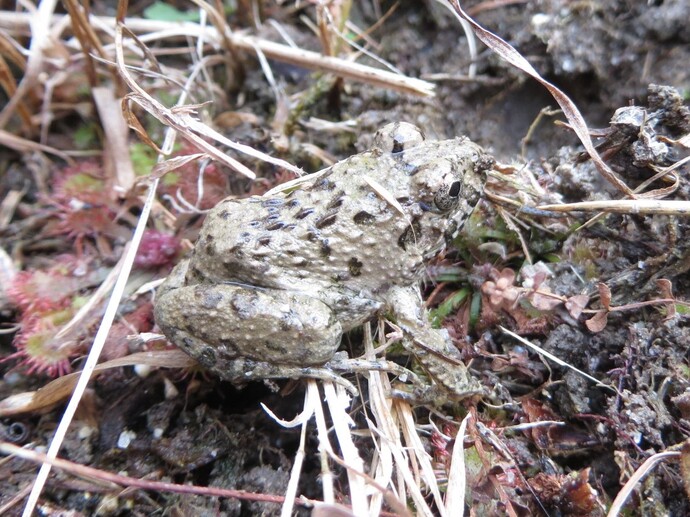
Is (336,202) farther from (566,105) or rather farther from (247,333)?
(566,105)

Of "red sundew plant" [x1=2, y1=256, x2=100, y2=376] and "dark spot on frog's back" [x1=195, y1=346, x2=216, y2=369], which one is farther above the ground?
"dark spot on frog's back" [x1=195, y1=346, x2=216, y2=369]

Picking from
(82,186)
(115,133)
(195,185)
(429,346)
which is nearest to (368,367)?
(429,346)

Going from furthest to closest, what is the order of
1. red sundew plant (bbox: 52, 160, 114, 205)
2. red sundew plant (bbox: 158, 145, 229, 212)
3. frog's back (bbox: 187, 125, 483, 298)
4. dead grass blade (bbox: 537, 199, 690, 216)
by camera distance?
red sundew plant (bbox: 52, 160, 114, 205), red sundew plant (bbox: 158, 145, 229, 212), frog's back (bbox: 187, 125, 483, 298), dead grass blade (bbox: 537, 199, 690, 216)

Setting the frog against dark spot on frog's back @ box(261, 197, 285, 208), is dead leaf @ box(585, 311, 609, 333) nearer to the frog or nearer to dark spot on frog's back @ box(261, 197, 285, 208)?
the frog

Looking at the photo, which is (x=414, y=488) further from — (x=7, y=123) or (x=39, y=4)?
(x=39, y=4)

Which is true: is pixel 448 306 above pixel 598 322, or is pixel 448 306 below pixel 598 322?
below

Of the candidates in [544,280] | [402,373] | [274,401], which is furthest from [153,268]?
[544,280]

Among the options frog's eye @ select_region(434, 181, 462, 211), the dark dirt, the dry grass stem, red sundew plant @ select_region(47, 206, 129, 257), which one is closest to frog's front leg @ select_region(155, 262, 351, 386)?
the dark dirt
